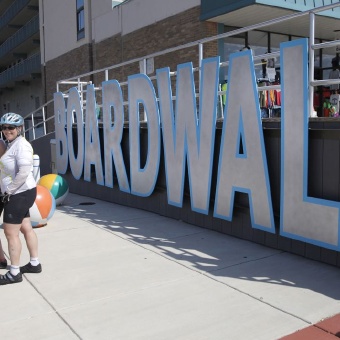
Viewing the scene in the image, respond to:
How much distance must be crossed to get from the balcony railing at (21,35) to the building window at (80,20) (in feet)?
28.8

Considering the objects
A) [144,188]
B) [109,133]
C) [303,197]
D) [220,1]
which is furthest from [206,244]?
[220,1]

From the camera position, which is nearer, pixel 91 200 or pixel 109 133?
pixel 109 133

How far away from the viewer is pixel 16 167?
14.9 ft

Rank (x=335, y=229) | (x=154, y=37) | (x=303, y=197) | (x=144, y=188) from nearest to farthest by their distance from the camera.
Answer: (x=335, y=229), (x=303, y=197), (x=144, y=188), (x=154, y=37)

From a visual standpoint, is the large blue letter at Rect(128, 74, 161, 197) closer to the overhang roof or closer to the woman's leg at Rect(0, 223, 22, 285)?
the woman's leg at Rect(0, 223, 22, 285)

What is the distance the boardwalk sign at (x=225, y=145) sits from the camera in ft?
16.7

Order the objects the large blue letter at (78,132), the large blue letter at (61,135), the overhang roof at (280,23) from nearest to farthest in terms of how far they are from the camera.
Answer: the large blue letter at (78,132) → the large blue letter at (61,135) → the overhang roof at (280,23)

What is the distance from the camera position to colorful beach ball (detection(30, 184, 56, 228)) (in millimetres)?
6879

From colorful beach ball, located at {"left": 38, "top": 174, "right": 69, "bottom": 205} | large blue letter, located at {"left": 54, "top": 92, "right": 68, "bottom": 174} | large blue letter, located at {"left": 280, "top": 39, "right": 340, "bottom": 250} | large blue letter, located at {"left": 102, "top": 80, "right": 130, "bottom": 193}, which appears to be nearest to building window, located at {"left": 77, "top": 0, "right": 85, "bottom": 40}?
large blue letter, located at {"left": 54, "top": 92, "right": 68, "bottom": 174}

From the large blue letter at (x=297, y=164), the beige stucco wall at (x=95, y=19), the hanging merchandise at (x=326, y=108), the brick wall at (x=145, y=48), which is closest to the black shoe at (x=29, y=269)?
the large blue letter at (x=297, y=164)

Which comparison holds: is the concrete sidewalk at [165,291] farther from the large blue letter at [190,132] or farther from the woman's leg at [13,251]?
the large blue letter at [190,132]

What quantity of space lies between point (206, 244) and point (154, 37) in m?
10.8

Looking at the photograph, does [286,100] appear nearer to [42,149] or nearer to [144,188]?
[144,188]

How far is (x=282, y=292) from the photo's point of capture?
426cm
